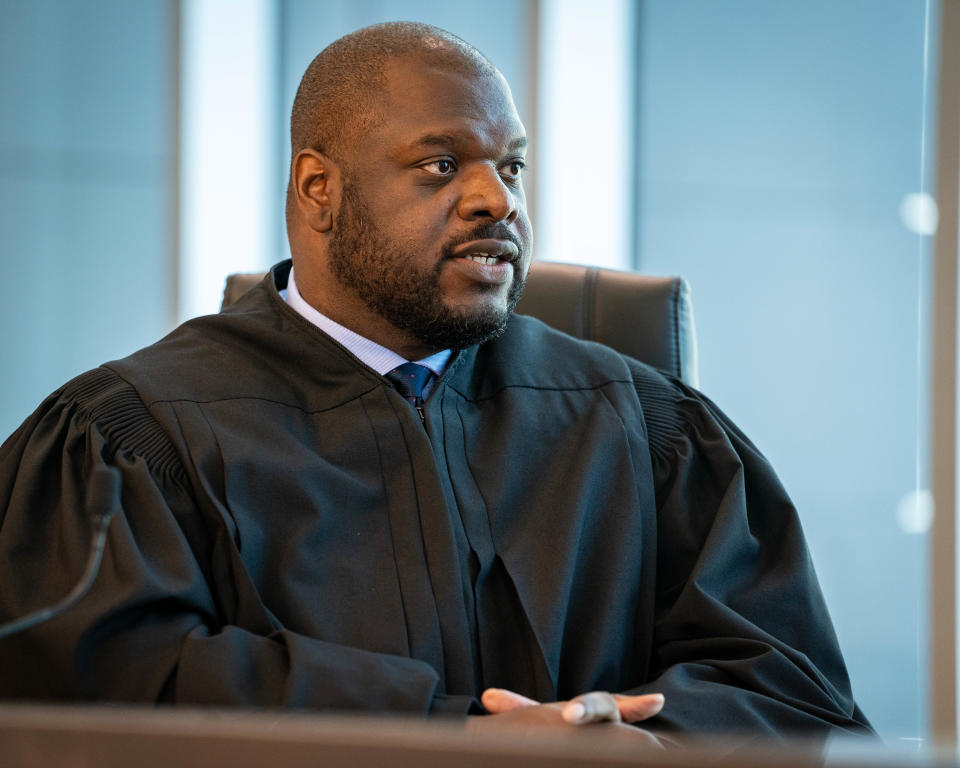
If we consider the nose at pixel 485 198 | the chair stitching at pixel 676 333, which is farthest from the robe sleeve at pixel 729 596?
the nose at pixel 485 198

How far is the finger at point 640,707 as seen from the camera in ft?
4.17

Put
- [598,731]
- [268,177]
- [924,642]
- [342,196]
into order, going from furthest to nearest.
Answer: [268,177] → [924,642] → [342,196] → [598,731]

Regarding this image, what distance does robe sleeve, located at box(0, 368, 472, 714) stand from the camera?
4.09 feet

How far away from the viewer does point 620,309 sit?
74.4 inches

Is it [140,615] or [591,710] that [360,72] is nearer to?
[140,615]

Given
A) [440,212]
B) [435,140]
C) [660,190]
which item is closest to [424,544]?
[440,212]

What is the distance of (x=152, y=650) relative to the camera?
1.28m

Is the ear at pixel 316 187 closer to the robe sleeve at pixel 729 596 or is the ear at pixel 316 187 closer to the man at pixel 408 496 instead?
the man at pixel 408 496

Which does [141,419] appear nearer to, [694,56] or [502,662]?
[502,662]

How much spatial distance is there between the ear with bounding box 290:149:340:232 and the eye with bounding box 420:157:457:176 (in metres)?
0.17

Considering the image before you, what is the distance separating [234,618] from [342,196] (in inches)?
26.5

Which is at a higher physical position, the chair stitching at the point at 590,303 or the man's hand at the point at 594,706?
the chair stitching at the point at 590,303

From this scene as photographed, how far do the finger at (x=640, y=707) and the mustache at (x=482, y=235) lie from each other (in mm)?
684

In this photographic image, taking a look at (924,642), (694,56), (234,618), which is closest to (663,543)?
(234,618)
